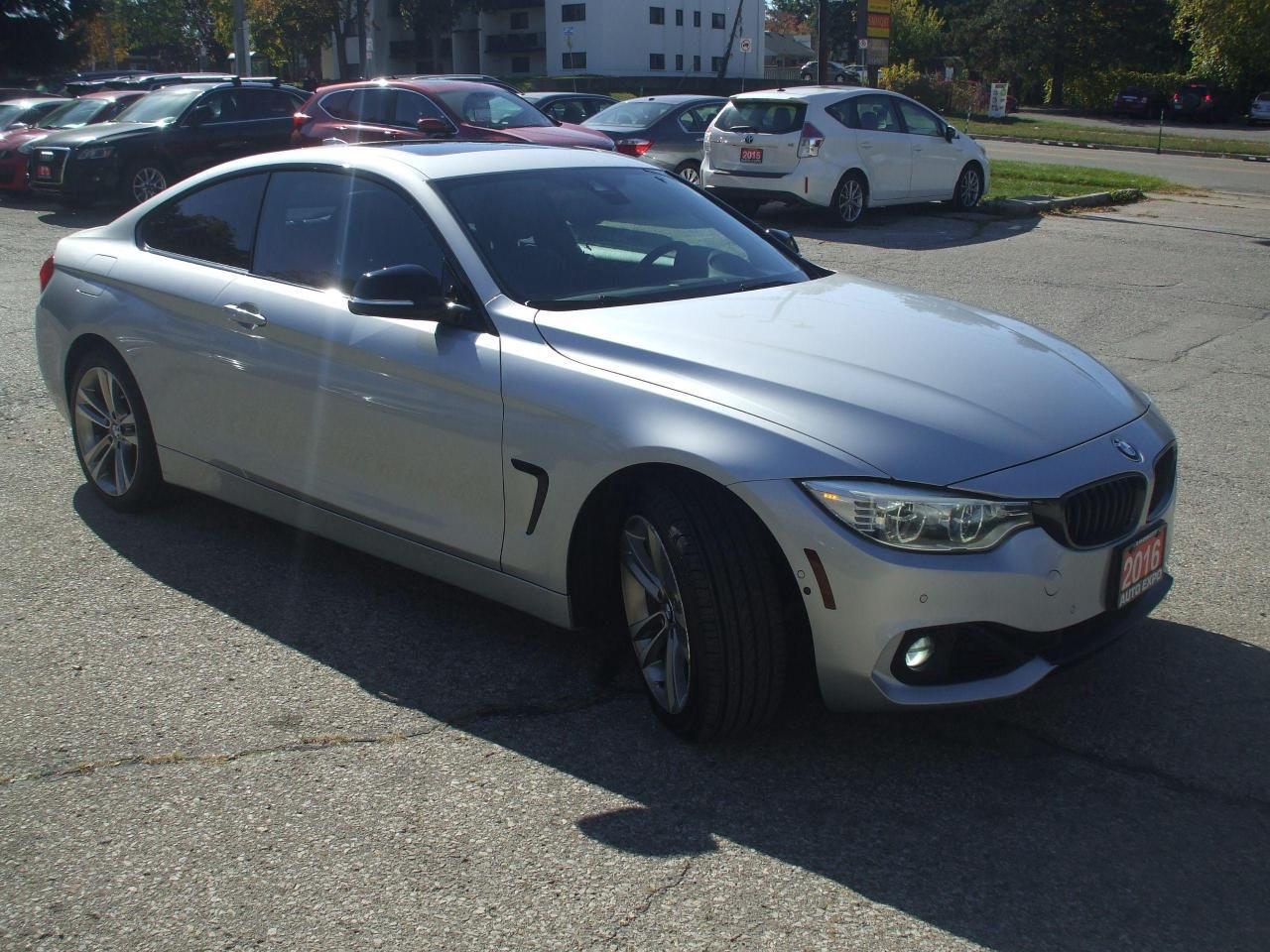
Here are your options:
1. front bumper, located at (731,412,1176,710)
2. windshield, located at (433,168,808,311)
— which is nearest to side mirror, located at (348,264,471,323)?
windshield, located at (433,168,808,311)

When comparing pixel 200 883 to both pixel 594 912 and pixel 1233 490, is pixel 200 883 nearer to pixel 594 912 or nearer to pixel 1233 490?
pixel 594 912

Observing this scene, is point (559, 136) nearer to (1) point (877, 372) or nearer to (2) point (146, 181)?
(2) point (146, 181)

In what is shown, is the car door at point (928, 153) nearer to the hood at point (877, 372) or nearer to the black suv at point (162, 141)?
the black suv at point (162, 141)

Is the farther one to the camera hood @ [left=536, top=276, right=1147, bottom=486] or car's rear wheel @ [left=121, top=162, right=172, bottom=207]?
car's rear wheel @ [left=121, top=162, right=172, bottom=207]

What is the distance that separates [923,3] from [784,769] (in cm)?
8333

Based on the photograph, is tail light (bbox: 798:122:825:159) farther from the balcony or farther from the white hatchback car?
the balcony

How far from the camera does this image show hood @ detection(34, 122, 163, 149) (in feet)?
57.4

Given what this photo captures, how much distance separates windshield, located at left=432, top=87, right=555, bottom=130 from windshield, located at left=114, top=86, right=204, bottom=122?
170 inches

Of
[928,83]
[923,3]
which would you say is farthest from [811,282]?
[923,3]

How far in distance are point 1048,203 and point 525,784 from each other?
1599 centimetres

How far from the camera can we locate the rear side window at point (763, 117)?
15.5 m

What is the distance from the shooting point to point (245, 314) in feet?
15.8

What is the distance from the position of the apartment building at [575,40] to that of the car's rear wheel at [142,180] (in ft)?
204

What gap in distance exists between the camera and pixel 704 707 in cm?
351
